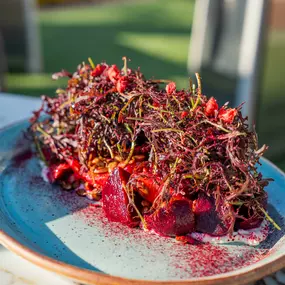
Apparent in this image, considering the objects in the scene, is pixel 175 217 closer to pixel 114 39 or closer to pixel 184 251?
pixel 184 251

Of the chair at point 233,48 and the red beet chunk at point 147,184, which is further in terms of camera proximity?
the chair at point 233,48

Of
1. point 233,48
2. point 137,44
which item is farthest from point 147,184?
point 137,44

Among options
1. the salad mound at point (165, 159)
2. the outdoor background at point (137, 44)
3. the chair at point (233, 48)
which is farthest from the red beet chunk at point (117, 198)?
the outdoor background at point (137, 44)

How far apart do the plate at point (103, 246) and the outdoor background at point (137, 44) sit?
9.61 feet

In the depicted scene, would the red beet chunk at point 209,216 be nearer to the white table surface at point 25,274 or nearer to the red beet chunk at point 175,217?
the red beet chunk at point 175,217

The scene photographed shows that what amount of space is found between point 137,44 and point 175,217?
7174mm

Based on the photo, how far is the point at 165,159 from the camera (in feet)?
4.75

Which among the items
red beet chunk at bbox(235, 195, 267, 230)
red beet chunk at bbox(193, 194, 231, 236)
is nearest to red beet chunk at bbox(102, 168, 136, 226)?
red beet chunk at bbox(193, 194, 231, 236)

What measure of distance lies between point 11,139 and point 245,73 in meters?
2.84

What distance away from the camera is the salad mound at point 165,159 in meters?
1.38

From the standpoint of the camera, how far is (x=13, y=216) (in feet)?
4.82

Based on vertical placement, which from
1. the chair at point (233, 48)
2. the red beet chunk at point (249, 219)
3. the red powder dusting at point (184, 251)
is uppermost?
the red beet chunk at point (249, 219)

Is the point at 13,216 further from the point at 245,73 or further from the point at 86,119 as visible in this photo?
the point at 245,73

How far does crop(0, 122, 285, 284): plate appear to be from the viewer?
1131 millimetres
